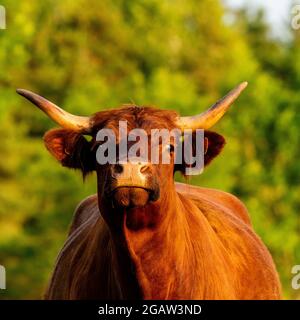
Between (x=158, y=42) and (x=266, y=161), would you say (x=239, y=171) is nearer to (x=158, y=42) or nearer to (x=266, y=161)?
(x=266, y=161)

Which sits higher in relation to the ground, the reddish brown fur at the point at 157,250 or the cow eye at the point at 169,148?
the cow eye at the point at 169,148

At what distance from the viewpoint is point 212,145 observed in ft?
36.8

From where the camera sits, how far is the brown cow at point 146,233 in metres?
10.3

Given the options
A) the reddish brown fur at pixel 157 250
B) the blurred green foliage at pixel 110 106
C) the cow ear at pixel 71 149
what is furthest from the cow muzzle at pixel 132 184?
the blurred green foliage at pixel 110 106

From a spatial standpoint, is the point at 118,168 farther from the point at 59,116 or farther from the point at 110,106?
the point at 110,106

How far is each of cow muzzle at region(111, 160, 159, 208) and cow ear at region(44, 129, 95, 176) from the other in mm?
928

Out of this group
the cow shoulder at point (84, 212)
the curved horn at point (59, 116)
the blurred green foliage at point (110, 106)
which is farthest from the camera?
Answer: the blurred green foliage at point (110, 106)

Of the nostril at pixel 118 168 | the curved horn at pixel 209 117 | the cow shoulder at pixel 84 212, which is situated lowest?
the cow shoulder at pixel 84 212

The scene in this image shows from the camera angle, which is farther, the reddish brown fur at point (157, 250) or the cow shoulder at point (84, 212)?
the cow shoulder at point (84, 212)

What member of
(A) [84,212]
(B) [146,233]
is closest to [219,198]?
(A) [84,212]

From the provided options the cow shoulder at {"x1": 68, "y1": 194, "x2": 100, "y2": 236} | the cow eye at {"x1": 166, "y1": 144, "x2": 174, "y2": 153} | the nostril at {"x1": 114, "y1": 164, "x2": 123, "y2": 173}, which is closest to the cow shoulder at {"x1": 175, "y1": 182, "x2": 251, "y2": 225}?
the cow shoulder at {"x1": 68, "y1": 194, "x2": 100, "y2": 236}

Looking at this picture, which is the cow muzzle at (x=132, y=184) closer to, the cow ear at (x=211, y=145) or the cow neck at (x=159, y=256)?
the cow neck at (x=159, y=256)

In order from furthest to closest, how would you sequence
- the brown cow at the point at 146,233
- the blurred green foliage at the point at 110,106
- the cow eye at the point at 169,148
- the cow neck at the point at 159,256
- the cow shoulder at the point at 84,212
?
the blurred green foliage at the point at 110,106 → the cow shoulder at the point at 84,212 → the cow neck at the point at 159,256 → the cow eye at the point at 169,148 → the brown cow at the point at 146,233
